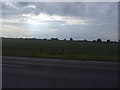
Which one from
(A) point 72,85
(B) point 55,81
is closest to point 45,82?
(B) point 55,81

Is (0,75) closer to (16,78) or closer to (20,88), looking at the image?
(16,78)

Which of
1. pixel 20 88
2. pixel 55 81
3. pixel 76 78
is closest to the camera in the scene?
pixel 20 88

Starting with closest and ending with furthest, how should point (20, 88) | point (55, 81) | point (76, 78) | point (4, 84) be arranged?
point (20, 88), point (4, 84), point (55, 81), point (76, 78)

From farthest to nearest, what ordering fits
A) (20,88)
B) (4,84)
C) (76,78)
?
(76,78) → (4,84) → (20,88)

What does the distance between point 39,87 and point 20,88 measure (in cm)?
77

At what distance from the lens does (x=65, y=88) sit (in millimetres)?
8883

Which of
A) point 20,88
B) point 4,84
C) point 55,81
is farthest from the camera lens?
point 55,81

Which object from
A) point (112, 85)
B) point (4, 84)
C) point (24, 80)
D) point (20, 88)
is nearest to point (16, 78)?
point (24, 80)

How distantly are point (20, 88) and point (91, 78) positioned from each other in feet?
12.8

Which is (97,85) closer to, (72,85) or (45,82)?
(72,85)

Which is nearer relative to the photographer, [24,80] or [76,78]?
[24,80]

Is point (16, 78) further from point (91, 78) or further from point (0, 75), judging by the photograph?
point (91, 78)

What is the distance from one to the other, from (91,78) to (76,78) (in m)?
0.75

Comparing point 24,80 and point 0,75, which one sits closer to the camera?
point 24,80
